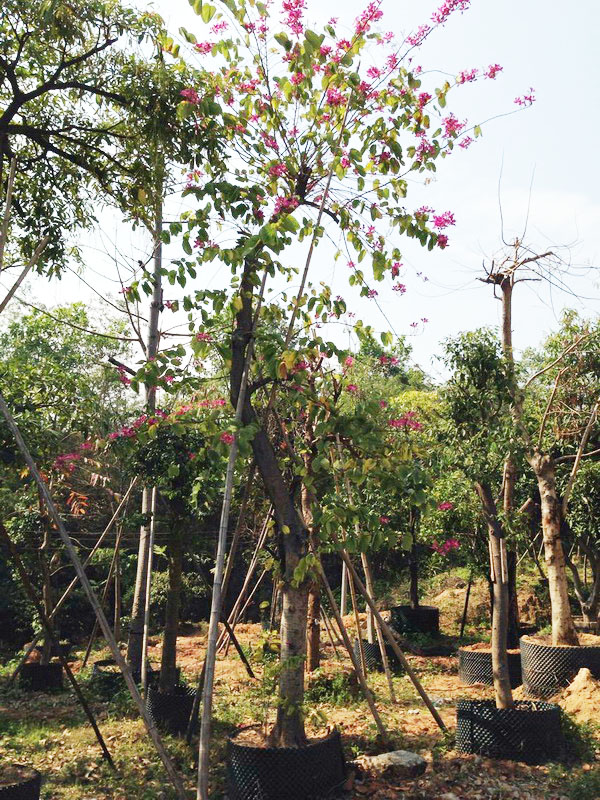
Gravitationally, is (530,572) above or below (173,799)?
above

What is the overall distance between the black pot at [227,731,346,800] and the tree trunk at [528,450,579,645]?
3770 millimetres

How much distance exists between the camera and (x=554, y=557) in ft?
25.2

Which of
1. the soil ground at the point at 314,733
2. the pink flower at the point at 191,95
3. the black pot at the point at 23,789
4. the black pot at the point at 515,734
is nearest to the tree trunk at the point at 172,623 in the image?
the soil ground at the point at 314,733

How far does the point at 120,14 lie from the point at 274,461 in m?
3.22

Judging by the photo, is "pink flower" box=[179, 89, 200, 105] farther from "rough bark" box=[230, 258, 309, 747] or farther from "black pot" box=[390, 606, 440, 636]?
"black pot" box=[390, 606, 440, 636]

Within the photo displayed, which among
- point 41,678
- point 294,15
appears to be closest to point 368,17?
point 294,15

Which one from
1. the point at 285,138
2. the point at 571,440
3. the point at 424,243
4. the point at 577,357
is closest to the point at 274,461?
the point at 424,243

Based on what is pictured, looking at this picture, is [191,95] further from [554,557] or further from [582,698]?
[554,557]

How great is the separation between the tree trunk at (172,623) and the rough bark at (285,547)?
76.8 inches

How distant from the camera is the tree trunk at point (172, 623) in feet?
21.3

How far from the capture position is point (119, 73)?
5.09 meters

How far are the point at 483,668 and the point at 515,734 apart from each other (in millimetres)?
2810

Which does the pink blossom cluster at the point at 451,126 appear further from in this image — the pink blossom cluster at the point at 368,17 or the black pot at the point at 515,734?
the black pot at the point at 515,734

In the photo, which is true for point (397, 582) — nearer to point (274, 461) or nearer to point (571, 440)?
point (571, 440)
